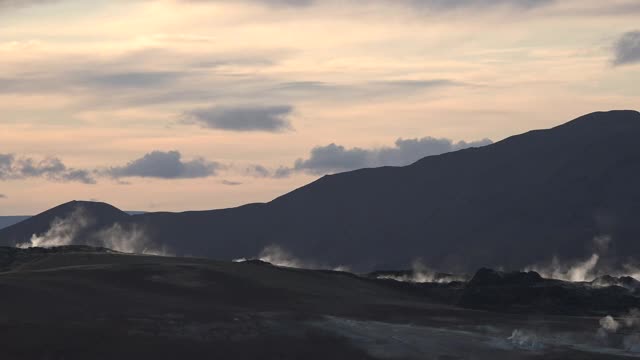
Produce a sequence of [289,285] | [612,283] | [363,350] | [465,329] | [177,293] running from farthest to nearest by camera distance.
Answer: [612,283] < [289,285] < [177,293] < [465,329] < [363,350]

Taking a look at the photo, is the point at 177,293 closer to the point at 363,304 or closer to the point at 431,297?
the point at 363,304

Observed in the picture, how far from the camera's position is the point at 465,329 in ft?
231

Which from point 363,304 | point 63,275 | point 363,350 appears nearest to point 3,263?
point 63,275

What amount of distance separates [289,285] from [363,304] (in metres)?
9.37

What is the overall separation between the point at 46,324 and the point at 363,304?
28767 mm

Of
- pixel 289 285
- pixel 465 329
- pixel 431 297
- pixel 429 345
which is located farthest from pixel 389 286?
pixel 429 345

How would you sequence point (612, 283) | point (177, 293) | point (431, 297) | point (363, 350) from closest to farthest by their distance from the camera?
point (363, 350) → point (177, 293) → point (431, 297) → point (612, 283)

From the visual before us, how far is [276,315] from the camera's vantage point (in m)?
69.9

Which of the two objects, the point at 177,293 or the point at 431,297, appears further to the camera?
the point at 431,297

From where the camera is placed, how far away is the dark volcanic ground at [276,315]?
59344 millimetres

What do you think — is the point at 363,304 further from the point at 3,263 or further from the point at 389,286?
the point at 3,263

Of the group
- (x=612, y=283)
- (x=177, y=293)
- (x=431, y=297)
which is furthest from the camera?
(x=612, y=283)

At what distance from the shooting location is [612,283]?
114 meters

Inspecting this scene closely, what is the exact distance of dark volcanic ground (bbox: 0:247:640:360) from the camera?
59.3 m
